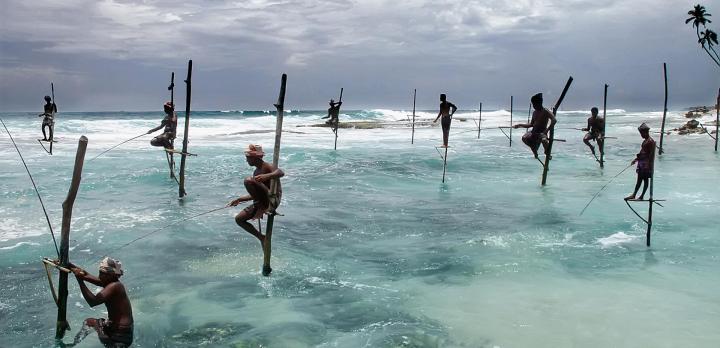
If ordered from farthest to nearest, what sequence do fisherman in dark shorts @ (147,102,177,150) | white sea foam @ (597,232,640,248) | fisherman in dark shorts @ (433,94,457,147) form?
fisherman in dark shorts @ (433,94,457,147) < fisherman in dark shorts @ (147,102,177,150) < white sea foam @ (597,232,640,248)

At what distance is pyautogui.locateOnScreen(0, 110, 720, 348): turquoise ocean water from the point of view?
812 cm

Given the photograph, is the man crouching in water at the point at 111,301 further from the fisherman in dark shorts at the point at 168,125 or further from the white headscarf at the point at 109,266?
the fisherman in dark shorts at the point at 168,125

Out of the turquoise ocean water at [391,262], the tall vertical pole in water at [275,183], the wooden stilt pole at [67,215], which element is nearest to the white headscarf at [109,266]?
the wooden stilt pole at [67,215]

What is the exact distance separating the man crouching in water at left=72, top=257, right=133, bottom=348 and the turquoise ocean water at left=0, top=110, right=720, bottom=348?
54.4 inches

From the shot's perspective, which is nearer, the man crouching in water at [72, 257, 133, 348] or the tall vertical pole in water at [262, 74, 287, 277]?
the man crouching in water at [72, 257, 133, 348]

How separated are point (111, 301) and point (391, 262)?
20.1 ft

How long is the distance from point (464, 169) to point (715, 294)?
16809 mm

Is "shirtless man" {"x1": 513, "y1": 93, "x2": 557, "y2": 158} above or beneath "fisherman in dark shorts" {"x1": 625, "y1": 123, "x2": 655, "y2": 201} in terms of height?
above

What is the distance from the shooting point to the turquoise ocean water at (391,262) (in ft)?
26.6

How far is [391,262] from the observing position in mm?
11375

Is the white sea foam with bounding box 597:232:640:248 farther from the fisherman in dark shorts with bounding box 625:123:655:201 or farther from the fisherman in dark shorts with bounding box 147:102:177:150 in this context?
the fisherman in dark shorts with bounding box 147:102:177:150

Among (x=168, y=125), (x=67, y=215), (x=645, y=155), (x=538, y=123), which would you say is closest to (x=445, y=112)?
(x=538, y=123)

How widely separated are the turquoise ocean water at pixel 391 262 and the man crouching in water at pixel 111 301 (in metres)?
1.38

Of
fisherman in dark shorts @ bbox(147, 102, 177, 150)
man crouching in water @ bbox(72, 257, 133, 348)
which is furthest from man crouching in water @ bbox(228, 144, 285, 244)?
fisherman in dark shorts @ bbox(147, 102, 177, 150)
